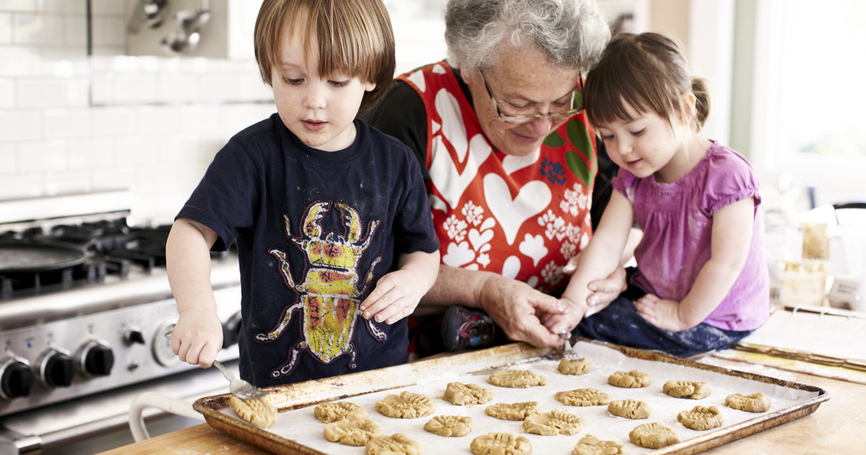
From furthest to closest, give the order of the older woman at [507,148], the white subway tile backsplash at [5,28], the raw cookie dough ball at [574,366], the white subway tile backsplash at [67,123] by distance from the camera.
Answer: the white subway tile backsplash at [67,123] → the white subway tile backsplash at [5,28] → the older woman at [507,148] → the raw cookie dough ball at [574,366]

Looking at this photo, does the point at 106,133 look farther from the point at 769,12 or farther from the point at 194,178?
the point at 769,12

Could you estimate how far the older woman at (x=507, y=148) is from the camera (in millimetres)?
1320

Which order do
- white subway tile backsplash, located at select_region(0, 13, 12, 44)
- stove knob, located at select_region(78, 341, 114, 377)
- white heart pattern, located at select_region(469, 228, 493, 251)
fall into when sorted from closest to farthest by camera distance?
1. white heart pattern, located at select_region(469, 228, 493, 251)
2. stove knob, located at select_region(78, 341, 114, 377)
3. white subway tile backsplash, located at select_region(0, 13, 12, 44)

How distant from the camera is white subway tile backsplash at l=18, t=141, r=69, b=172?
215cm

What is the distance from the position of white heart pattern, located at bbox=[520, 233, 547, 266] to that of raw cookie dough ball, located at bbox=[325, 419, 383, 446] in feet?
2.05

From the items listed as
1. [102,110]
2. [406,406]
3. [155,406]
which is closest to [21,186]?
[102,110]

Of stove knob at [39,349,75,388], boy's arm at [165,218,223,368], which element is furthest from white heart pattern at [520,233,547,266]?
stove knob at [39,349,75,388]

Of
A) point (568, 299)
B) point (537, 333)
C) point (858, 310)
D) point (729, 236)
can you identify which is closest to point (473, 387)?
point (537, 333)

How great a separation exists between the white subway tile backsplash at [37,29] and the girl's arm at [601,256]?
169 centimetres

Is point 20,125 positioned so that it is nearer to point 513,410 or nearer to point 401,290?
point 401,290

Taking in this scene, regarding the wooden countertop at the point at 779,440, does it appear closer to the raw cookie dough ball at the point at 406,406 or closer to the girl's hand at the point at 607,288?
the raw cookie dough ball at the point at 406,406

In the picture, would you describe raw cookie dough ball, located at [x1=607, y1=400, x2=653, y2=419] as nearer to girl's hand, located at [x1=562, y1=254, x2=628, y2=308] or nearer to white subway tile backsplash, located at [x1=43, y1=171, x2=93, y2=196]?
girl's hand, located at [x1=562, y1=254, x2=628, y2=308]

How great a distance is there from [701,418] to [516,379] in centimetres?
28

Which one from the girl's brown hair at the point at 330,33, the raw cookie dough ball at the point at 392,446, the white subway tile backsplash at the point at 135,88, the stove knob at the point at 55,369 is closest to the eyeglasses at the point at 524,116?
the girl's brown hair at the point at 330,33
